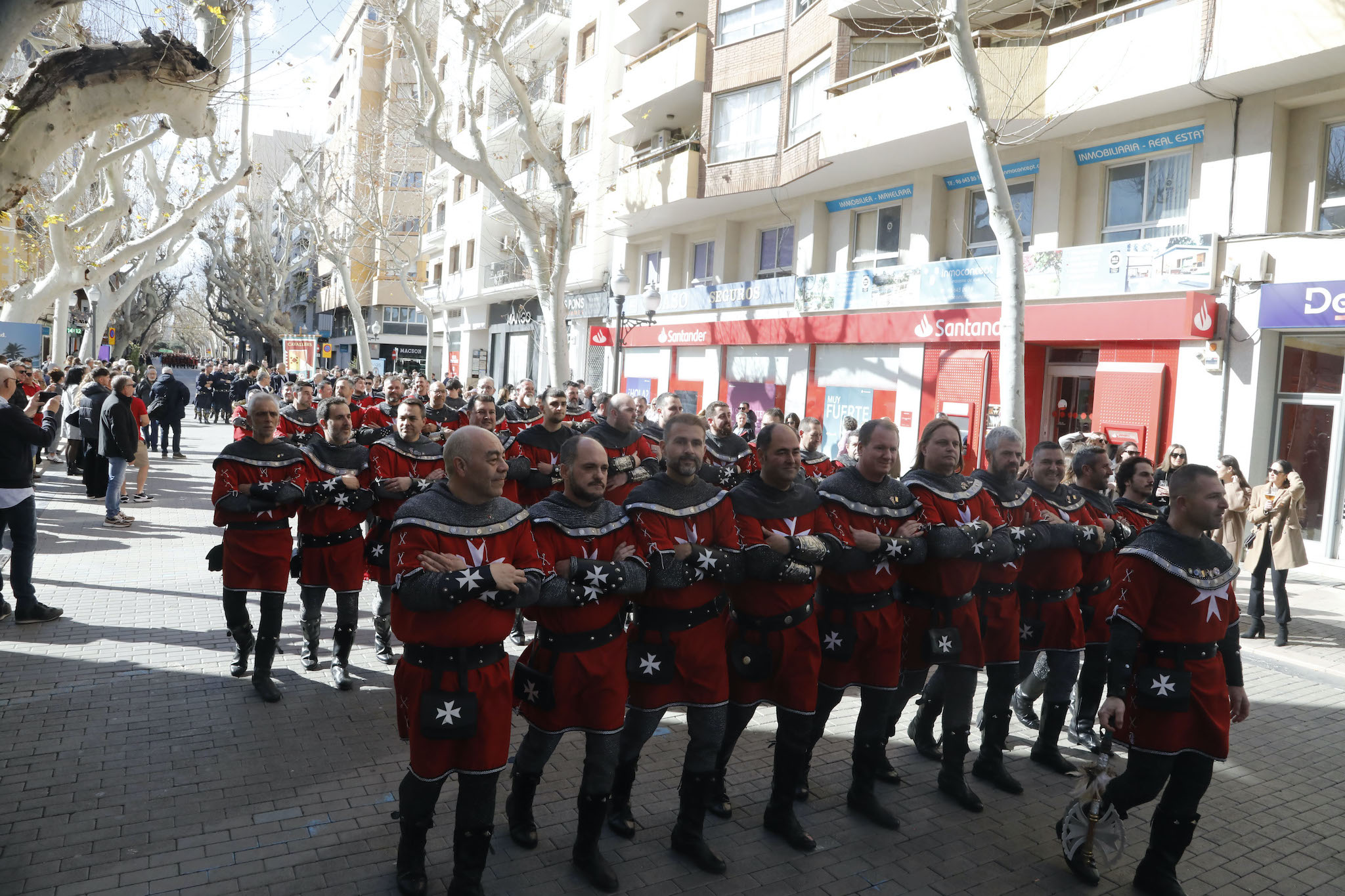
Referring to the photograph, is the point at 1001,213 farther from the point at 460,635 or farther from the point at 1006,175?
the point at 460,635

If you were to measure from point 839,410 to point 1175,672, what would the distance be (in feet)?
55.0

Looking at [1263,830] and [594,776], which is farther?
[1263,830]

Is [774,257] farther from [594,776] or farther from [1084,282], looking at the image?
[594,776]

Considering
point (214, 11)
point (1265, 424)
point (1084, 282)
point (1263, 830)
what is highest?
point (214, 11)

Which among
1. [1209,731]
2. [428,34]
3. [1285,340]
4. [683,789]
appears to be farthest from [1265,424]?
[428,34]

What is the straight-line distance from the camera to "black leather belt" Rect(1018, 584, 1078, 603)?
18.7 ft

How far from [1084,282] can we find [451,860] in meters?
14.0

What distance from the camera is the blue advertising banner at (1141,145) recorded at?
14.4 m

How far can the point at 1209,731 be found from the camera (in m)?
4.19

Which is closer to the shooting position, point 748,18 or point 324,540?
point 324,540

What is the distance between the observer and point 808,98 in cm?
2073

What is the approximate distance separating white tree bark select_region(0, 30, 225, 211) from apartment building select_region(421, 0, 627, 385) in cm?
1541

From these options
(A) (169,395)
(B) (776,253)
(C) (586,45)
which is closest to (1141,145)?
(B) (776,253)

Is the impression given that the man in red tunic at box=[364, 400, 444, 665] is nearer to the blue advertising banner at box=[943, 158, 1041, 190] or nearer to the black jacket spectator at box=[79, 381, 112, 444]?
the black jacket spectator at box=[79, 381, 112, 444]
